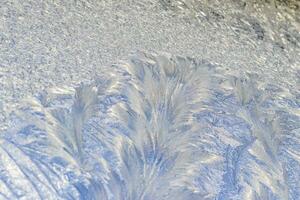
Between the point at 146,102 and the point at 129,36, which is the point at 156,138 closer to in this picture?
the point at 146,102

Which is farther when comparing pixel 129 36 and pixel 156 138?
pixel 129 36

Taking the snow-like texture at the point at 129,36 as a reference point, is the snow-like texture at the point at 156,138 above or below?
below

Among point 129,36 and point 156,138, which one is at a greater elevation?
point 129,36

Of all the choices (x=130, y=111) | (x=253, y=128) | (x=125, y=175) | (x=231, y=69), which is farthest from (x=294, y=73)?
(x=125, y=175)

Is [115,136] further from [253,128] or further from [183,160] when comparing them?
[253,128]

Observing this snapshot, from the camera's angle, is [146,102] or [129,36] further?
[129,36]

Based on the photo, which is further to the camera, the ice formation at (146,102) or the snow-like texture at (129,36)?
the snow-like texture at (129,36)

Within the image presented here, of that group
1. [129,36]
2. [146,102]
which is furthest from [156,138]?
[129,36]

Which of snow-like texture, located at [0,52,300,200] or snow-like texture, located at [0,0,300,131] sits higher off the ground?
snow-like texture, located at [0,0,300,131]
